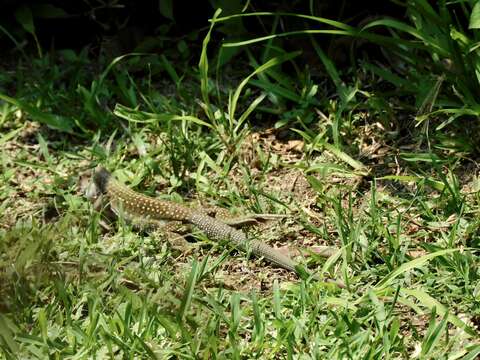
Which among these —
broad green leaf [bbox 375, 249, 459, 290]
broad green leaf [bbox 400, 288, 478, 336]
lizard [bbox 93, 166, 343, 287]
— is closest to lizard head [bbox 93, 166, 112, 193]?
lizard [bbox 93, 166, 343, 287]

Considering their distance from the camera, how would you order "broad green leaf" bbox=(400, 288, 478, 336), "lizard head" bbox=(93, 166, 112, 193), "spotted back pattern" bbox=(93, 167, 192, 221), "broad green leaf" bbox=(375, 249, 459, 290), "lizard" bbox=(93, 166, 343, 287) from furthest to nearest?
"lizard head" bbox=(93, 166, 112, 193), "spotted back pattern" bbox=(93, 167, 192, 221), "lizard" bbox=(93, 166, 343, 287), "broad green leaf" bbox=(375, 249, 459, 290), "broad green leaf" bbox=(400, 288, 478, 336)

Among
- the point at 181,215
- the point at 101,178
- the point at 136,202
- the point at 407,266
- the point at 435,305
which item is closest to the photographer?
the point at 435,305

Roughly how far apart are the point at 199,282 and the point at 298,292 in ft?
1.94

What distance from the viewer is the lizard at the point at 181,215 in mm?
5879

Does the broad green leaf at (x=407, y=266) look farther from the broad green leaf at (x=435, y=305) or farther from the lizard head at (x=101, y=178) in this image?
the lizard head at (x=101, y=178)

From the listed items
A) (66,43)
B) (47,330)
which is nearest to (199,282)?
(47,330)

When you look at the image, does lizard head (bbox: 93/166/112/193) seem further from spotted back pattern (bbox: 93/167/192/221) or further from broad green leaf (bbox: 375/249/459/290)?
broad green leaf (bbox: 375/249/459/290)

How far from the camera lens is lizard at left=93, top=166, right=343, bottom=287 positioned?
19.3 ft

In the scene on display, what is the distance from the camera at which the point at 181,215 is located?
20.8ft

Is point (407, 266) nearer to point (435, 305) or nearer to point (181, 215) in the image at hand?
point (435, 305)

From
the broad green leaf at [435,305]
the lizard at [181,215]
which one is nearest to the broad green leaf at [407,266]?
the broad green leaf at [435,305]

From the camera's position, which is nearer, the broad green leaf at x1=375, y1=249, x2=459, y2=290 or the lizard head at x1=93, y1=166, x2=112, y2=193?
the broad green leaf at x1=375, y1=249, x2=459, y2=290

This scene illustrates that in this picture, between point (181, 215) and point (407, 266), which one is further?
point (181, 215)

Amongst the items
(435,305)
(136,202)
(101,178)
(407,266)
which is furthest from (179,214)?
(435,305)
